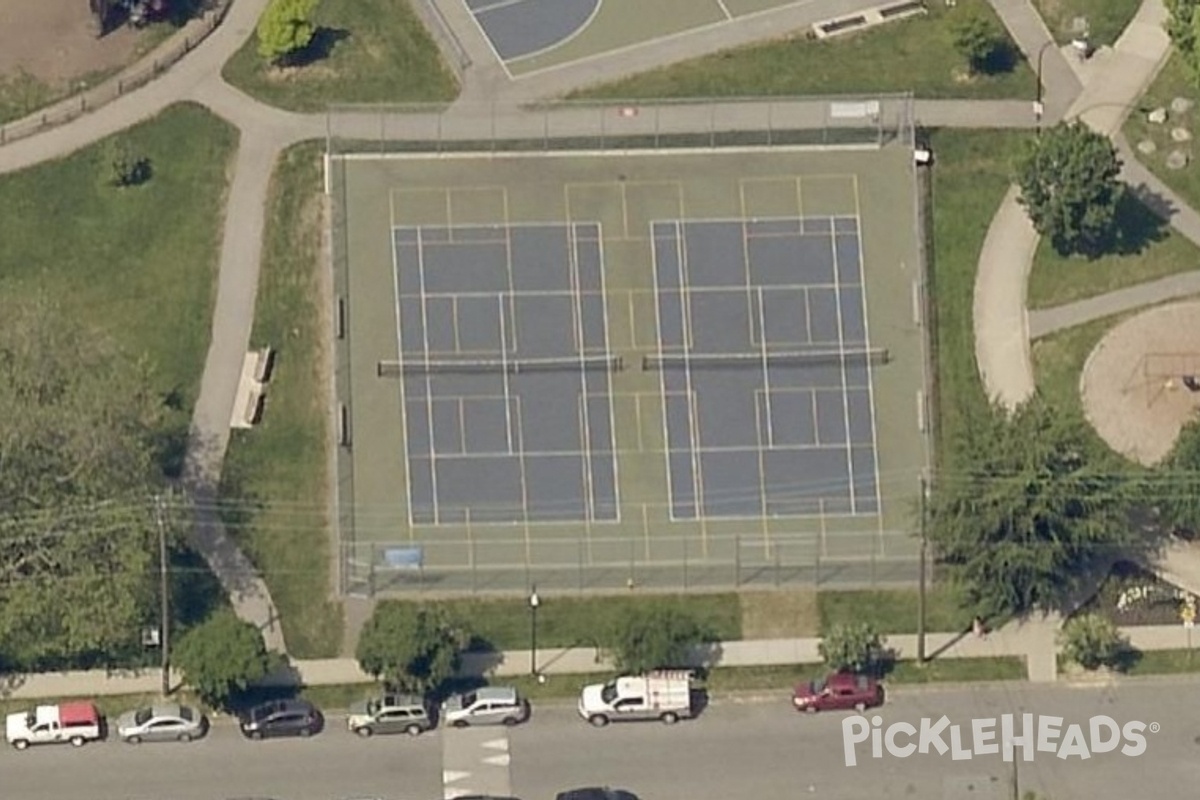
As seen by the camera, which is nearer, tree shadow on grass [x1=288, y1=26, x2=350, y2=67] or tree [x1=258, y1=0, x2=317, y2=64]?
tree [x1=258, y1=0, x2=317, y2=64]

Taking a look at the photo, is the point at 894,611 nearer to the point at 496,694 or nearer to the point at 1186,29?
the point at 496,694

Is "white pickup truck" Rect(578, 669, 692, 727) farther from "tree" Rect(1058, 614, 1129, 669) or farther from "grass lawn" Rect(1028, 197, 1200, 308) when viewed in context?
"grass lawn" Rect(1028, 197, 1200, 308)

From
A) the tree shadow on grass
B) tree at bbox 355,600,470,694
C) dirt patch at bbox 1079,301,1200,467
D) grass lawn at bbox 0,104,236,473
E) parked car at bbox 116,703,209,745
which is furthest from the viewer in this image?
the tree shadow on grass

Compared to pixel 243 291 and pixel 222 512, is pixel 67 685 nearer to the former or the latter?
pixel 222 512

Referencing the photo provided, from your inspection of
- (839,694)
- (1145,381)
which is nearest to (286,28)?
(839,694)

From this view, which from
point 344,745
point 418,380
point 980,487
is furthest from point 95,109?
point 980,487

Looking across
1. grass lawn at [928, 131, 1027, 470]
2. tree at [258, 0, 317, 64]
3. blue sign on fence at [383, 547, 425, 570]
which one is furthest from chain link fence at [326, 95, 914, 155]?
blue sign on fence at [383, 547, 425, 570]

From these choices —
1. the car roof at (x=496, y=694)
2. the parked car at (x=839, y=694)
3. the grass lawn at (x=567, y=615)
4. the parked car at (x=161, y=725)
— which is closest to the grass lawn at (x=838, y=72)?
the grass lawn at (x=567, y=615)
